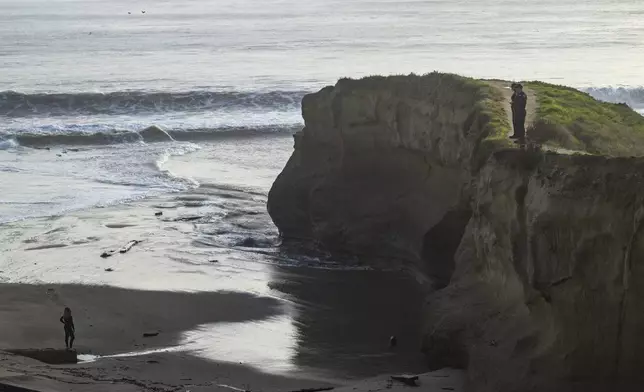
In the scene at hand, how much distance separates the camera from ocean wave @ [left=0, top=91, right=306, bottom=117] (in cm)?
5628

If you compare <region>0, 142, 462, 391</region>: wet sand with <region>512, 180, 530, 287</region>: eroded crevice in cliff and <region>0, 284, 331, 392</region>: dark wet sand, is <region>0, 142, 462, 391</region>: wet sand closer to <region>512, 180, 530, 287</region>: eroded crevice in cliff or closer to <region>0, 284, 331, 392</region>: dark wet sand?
<region>0, 284, 331, 392</region>: dark wet sand

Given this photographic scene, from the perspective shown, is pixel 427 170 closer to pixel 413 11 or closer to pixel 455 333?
pixel 455 333

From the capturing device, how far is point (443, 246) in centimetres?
2109

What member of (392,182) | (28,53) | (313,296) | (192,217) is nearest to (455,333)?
(313,296)

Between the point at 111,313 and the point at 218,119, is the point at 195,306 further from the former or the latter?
the point at 218,119

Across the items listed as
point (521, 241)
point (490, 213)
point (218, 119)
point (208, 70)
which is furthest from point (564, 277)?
point (208, 70)

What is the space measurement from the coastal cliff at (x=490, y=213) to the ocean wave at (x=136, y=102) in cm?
3173

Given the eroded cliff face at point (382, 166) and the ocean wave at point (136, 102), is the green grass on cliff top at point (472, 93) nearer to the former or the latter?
the eroded cliff face at point (382, 166)

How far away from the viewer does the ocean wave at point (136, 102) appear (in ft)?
185

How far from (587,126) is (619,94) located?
3861 cm

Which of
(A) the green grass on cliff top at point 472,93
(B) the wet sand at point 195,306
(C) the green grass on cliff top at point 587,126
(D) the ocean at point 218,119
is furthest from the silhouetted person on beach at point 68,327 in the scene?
(C) the green grass on cliff top at point 587,126

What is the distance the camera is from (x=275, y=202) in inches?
1035

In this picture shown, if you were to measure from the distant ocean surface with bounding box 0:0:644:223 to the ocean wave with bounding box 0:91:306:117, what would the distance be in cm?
12

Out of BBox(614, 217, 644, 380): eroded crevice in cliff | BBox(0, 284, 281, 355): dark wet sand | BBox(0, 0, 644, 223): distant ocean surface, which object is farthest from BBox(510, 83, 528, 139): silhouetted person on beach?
BBox(0, 0, 644, 223): distant ocean surface
